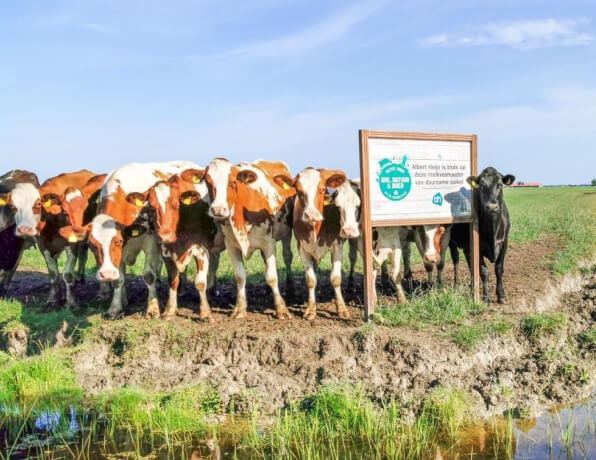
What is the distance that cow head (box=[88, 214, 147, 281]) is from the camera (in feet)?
29.6

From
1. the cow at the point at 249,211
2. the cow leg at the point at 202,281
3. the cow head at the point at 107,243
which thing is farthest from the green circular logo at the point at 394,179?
the cow head at the point at 107,243

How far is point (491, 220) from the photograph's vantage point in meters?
9.77

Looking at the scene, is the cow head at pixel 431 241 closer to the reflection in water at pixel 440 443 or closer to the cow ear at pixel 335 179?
the cow ear at pixel 335 179

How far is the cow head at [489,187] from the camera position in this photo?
9430 millimetres

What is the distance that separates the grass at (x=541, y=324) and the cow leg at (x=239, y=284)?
160 inches

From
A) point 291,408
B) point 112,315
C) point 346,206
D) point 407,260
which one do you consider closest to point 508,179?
point 407,260

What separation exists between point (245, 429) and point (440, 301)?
12.9ft

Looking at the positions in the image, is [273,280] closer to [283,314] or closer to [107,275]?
[283,314]

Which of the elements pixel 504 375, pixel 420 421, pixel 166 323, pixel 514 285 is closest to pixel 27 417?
pixel 166 323

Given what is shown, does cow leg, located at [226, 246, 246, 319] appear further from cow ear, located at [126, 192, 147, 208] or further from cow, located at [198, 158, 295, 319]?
cow ear, located at [126, 192, 147, 208]

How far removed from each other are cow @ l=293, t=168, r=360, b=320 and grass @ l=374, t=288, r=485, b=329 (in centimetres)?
74

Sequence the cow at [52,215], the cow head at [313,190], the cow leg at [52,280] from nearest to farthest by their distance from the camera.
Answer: the cow head at [313,190] → the cow at [52,215] → the cow leg at [52,280]

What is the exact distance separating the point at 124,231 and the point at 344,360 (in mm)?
4238

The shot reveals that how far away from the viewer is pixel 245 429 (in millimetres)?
6312
